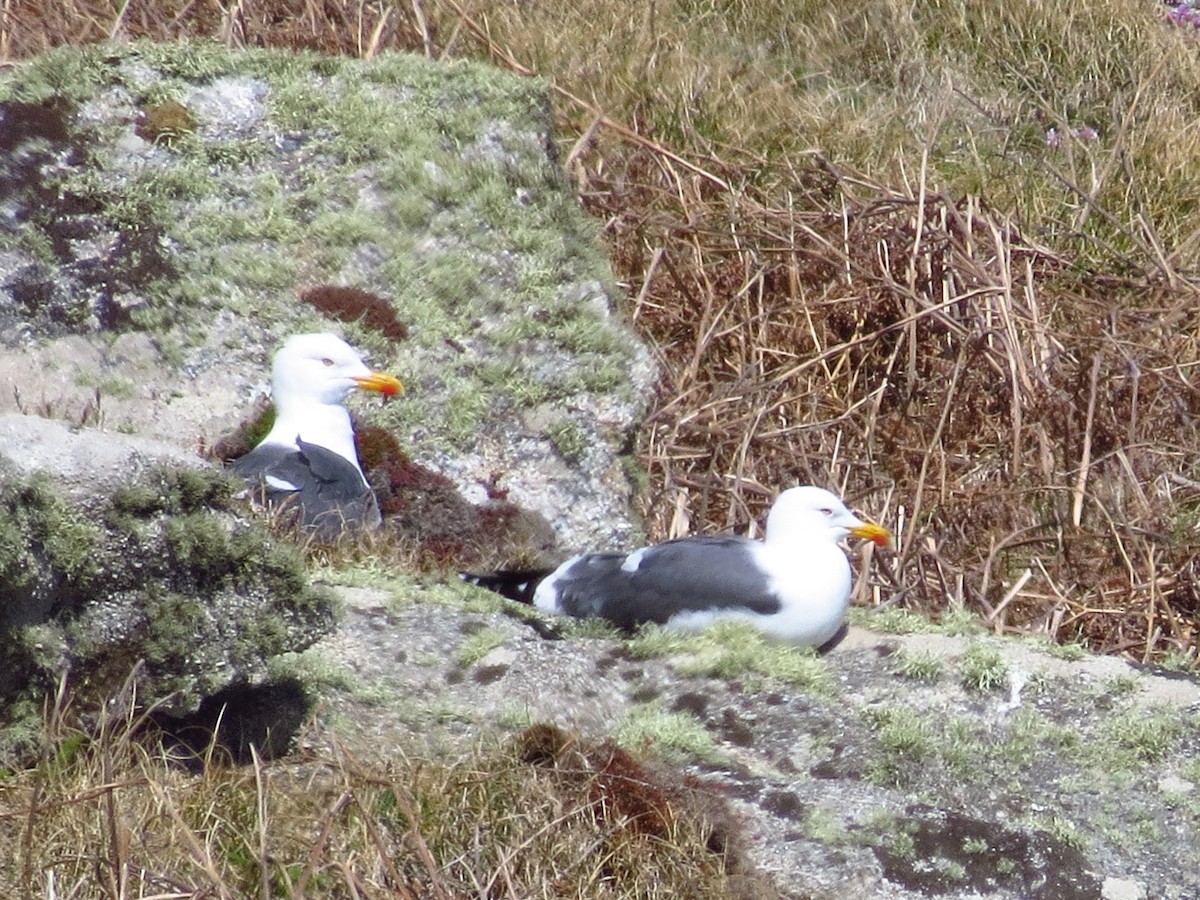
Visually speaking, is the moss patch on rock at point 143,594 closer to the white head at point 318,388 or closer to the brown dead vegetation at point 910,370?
the white head at point 318,388

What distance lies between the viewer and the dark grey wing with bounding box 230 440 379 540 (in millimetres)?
4043

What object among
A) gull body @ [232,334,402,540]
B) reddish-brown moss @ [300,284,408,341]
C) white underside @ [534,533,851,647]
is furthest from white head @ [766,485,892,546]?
reddish-brown moss @ [300,284,408,341]

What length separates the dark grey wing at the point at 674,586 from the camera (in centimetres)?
375

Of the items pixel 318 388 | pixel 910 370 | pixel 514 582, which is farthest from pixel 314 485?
pixel 910 370

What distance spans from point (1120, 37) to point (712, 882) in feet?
20.5

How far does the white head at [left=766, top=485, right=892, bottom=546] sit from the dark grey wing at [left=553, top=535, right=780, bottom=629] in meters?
0.17

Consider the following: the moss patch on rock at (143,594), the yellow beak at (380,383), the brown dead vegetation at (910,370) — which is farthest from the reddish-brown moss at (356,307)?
the moss patch on rock at (143,594)

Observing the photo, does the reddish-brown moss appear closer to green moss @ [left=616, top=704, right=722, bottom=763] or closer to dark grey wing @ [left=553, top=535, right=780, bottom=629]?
dark grey wing @ [left=553, top=535, right=780, bottom=629]

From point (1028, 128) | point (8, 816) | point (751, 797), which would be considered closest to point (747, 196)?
point (1028, 128)

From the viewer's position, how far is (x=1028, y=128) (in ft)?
24.9

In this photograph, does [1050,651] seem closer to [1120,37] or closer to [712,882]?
[712,882]

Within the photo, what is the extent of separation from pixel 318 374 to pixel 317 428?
0.49ft

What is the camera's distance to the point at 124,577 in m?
2.85

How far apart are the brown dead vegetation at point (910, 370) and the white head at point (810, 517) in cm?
85
